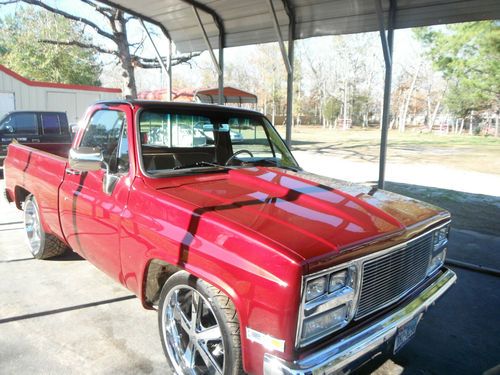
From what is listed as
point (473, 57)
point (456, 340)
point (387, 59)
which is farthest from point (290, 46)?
point (473, 57)

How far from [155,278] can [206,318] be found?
0.53m

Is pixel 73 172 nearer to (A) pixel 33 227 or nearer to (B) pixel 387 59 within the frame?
(A) pixel 33 227

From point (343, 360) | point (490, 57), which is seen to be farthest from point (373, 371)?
point (490, 57)

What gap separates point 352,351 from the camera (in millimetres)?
2145

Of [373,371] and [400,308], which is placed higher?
[400,308]

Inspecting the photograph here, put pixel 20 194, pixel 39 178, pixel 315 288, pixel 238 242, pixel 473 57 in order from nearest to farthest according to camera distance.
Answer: pixel 315 288, pixel 238 242, pixel 39 178, pixel 20 194, pixel 473 57

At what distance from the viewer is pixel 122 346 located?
3.22 meters

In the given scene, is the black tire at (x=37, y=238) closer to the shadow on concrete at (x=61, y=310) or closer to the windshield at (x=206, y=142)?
the shadow on concrete at (x=61, y=310)

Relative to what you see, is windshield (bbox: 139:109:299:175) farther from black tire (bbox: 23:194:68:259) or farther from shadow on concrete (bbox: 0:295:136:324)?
black tire (bbox: 23:194:68:259)

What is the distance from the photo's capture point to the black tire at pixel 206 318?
88.9 inches

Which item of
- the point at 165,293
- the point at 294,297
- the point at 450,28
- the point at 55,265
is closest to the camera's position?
the point at 294,297

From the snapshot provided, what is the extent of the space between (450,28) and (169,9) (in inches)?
1280

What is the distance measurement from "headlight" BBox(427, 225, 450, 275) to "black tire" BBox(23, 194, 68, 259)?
399 centimetres

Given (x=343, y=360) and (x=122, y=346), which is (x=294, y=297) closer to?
(x=343, y=360)
